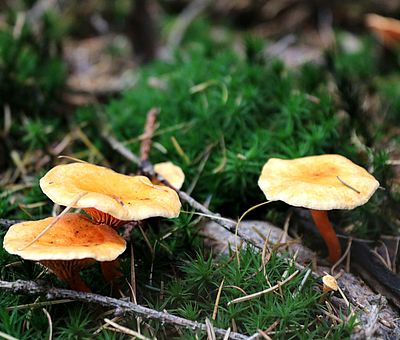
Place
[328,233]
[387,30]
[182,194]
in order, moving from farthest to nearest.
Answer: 1. [387,30]
2. [182,194]
3. [328,233]

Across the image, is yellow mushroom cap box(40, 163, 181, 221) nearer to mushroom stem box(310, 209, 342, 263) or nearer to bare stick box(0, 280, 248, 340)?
bare stick box(0, 280, 248, 340)

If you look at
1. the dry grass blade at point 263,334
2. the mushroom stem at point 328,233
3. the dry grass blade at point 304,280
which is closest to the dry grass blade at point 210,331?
the dry grass blade at point 263,334

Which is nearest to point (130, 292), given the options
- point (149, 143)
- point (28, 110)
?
point (149, 143)

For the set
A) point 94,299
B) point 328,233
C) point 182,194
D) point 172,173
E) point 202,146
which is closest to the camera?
point 94,299

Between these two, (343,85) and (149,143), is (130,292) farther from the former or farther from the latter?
(343,85)

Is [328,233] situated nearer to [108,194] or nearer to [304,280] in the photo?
[304,280]

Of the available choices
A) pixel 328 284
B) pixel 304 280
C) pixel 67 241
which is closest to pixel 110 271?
pixel 67 241
